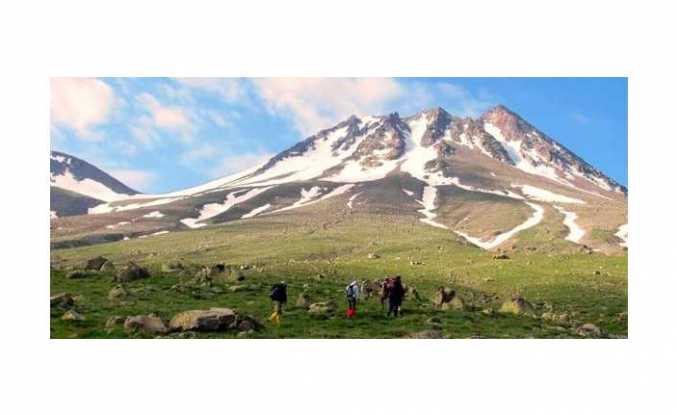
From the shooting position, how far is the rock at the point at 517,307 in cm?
4153

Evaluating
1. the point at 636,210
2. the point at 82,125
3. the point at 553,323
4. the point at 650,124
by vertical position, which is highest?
the point at 82,125

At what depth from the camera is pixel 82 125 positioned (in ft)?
450

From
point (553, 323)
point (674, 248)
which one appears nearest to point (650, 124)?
point (674, 248)

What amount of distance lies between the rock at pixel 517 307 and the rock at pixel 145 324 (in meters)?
22.4

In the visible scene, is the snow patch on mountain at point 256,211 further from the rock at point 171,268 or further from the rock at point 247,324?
the rock at point 247,324

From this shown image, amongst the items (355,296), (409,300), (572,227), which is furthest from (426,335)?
(572,227)

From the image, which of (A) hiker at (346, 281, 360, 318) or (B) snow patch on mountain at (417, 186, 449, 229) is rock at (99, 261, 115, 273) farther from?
(B) snow patch on mountain at (417, 186, 449, 229)

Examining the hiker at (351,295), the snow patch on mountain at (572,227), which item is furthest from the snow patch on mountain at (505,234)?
the hiker at (351,295)

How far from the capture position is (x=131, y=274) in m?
47.0

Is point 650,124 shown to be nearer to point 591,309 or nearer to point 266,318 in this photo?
point 591,309

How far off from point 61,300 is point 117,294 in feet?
12.1

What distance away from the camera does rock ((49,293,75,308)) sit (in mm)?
37469

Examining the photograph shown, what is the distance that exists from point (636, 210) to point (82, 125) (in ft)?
400

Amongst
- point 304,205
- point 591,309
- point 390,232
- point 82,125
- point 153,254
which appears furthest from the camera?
point 304,205
